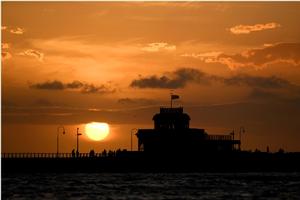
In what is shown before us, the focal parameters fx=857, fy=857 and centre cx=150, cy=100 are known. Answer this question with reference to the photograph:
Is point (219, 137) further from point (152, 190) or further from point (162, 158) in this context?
point (152, 190)

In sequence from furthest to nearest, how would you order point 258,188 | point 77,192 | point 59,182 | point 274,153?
point 274,153, point 59,182, point 258,188, point 77,192

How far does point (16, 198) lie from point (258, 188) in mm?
31026

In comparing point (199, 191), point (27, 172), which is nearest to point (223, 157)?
point (27, 172)

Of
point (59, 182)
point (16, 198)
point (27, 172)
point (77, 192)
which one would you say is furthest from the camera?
point (27, 172)

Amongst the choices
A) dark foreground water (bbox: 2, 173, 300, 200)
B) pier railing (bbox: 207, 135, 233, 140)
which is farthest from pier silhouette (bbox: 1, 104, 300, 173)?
dark foreground water (bbox: 2, 173, 300, 200)

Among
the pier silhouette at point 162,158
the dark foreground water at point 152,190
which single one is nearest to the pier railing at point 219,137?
the pier silhouette at point 162,158

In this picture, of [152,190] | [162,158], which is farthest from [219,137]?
[152,190]

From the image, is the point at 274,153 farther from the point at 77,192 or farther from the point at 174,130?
the point at 77,192

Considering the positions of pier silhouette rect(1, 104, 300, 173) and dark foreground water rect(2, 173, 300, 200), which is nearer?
dark foreground water rect(2, 173, 300, 200)

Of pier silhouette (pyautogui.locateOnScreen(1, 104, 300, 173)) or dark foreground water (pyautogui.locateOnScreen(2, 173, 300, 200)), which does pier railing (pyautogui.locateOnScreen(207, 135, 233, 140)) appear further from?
dark foreground water (pyautogui.locateOnScreen(2, 173, 300, 200))

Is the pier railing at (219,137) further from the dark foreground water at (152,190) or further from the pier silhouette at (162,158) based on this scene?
the dark foreground water at (152,190)

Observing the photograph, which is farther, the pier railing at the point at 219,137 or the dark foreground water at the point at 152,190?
the pier railing at the point at 219,137

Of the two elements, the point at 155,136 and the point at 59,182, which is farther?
the point at 155,136

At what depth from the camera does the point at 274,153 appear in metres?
183
